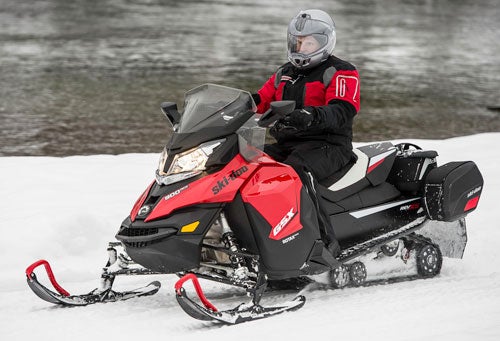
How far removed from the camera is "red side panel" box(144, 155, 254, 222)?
182 inches

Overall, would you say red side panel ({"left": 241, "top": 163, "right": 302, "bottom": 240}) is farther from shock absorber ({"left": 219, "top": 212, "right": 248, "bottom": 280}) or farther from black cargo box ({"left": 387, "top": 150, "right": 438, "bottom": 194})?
black cargo box ({"left": 387, "top": 150, "right": 438, "bottom": 194})

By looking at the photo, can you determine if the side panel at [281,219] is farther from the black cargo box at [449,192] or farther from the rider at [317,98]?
the black cargo box at [449,192]

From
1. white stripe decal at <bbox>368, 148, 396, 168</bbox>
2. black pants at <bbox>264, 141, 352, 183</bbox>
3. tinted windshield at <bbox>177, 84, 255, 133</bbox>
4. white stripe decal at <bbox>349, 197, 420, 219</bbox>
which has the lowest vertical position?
white stripe decal at <bbox>349, 197, 420, 219</bbox>

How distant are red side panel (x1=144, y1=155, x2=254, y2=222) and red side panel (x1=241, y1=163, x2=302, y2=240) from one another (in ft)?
0.27

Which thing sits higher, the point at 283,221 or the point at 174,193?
the point at 174,193

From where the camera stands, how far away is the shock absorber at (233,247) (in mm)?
4781

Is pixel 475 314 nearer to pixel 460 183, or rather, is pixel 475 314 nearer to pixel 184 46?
pixel 460 183

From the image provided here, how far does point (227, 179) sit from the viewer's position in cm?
476

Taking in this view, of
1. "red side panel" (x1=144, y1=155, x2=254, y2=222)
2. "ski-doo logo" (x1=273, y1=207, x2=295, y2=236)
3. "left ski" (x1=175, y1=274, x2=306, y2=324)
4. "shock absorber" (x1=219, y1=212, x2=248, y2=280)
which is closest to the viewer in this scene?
"left ski" (x1=175, y1=274, x2=306, y2=324)

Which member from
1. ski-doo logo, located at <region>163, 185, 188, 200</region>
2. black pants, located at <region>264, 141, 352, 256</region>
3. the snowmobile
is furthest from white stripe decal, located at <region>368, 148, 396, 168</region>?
ski-doo logo, located at <region>163, 185, 188, 200</region>

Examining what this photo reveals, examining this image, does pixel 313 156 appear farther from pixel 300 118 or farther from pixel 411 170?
pixel 411 170

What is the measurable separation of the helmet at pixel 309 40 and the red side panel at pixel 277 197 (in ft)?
2.55

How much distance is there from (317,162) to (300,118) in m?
0.44

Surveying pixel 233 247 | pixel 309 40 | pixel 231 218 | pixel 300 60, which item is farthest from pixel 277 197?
pixel 309 40
